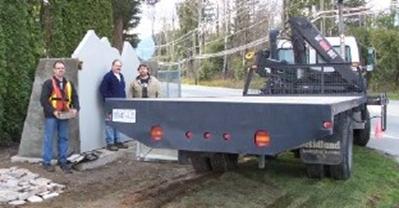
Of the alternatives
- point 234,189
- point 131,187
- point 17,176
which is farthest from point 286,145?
point 17,176

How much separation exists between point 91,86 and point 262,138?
5.11 m

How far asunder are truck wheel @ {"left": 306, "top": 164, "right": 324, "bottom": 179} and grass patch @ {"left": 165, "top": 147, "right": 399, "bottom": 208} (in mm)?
75

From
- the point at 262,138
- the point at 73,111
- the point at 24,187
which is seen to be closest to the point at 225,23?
the point at 73,111

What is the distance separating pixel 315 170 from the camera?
27.1ft

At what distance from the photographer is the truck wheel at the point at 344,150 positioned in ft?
24.8

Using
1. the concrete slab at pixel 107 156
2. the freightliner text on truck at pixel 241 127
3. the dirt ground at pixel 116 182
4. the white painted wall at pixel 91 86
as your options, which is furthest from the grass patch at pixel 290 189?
the white painted wall at pixel 91 86

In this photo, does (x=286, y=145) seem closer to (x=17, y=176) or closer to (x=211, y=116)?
(x=211, y=116)

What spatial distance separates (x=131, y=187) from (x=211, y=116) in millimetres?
2266

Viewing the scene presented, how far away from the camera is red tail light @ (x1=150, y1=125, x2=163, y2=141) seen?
21.9 feet

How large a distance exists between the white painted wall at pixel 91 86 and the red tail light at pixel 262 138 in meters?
4.66

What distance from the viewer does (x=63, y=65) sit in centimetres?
928

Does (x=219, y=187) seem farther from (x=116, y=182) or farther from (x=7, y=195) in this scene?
(x=7, y=195)

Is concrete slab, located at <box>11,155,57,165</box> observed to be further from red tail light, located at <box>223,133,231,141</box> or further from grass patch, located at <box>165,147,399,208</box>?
red tail light, located at <box>223,133,231,141</box>

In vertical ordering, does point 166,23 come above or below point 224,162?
above
